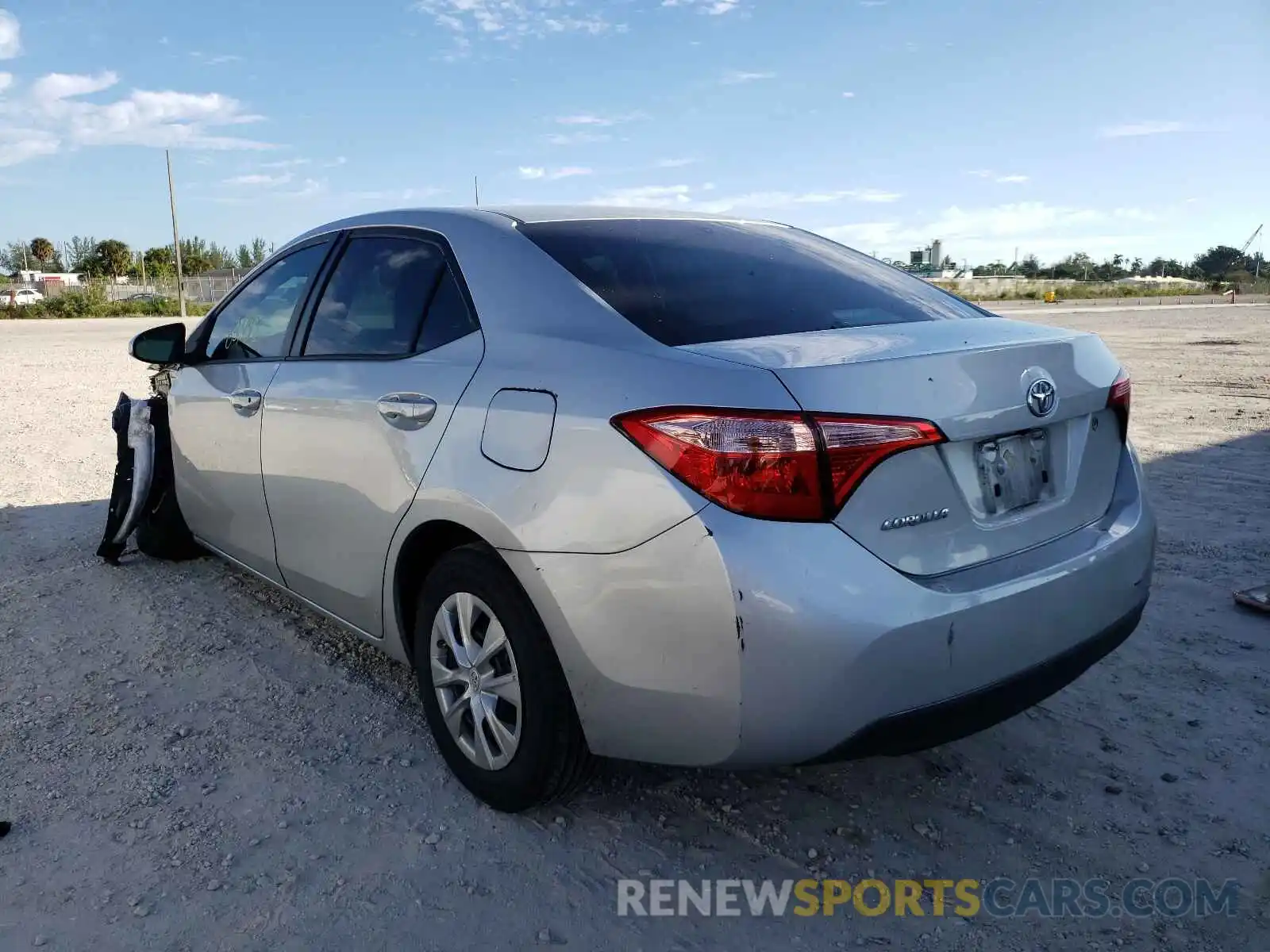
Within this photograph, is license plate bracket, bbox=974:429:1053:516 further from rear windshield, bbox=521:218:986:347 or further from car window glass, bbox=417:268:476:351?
car window glass, bbox=417:268:476:351

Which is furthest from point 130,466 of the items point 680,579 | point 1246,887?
point 1246,887

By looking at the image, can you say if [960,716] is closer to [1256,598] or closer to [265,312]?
[1256,598]

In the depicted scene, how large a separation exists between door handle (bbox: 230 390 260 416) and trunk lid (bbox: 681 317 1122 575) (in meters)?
2.01

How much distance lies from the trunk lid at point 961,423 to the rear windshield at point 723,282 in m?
0.12

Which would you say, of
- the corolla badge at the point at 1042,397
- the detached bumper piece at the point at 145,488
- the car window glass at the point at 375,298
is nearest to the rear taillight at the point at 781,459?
the corolla badge at the point at 1042,397

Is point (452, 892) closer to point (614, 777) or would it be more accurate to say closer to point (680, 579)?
point (614, 777)

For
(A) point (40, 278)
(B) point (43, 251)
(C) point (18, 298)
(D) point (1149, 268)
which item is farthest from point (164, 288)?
(D) point (1149, 268)

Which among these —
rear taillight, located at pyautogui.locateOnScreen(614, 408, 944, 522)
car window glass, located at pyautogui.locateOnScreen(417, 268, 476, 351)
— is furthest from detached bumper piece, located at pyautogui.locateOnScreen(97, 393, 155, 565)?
rear taillight, located at pyautogui.locateOnScreen(614, 408, 944, 522)

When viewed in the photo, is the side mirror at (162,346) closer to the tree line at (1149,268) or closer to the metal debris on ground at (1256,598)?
the metal debris on ground at (1256,598)

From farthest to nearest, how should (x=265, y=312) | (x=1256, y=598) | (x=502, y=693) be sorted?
(x=1256, y=598)
(x=265, y=312)
(x=502, y=693)

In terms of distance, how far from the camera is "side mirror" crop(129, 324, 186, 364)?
4172 millimetres

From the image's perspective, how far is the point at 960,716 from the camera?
2.06m

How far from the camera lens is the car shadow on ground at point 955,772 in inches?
95.9

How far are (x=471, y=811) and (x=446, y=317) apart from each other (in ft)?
4.55
